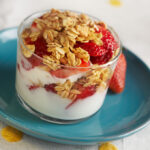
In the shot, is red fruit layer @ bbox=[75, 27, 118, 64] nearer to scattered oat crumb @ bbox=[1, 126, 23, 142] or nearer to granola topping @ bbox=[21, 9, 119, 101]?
granola topping @ bbox=[21, 9, 119, 101]

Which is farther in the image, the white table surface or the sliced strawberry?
the white table surface

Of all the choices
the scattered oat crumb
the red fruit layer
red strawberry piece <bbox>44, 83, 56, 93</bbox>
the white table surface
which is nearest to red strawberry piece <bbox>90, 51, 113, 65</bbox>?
the red fruit layer

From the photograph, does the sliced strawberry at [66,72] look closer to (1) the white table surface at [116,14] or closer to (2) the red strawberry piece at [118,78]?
(2) the red strawberry piece at [118,78]

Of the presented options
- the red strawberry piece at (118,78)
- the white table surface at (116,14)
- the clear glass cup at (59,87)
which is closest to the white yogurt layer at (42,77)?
the clear glass cup at (59,87)

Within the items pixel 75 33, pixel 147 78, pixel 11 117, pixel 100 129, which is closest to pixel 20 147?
pixel 11 117

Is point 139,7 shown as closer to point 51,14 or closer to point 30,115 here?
point 51,14

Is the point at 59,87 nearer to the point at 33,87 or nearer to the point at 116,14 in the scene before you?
the point at 33,87

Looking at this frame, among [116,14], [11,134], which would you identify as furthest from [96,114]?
[116,14]
